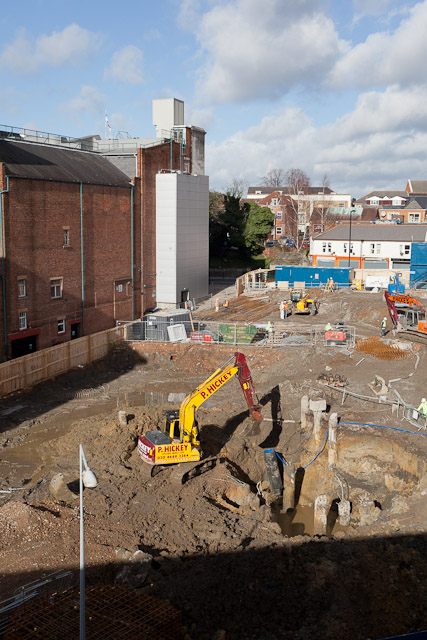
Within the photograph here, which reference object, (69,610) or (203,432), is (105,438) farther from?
(69,610)

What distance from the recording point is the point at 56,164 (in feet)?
135

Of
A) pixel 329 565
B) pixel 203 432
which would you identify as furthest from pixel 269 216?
pixel 329 565

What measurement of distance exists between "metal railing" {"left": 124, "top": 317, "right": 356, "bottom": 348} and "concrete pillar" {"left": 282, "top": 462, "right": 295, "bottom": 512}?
15.6m

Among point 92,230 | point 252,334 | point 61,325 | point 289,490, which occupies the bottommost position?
point 289,490

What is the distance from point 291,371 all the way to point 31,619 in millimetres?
23769

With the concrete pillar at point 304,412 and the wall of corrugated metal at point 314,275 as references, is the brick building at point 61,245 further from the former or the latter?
the wall of corrugated metal at point 314,275

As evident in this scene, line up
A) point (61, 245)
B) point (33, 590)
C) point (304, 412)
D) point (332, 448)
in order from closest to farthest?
point (33, 590), point (332, 448), point (304, 412), point (61, 245)

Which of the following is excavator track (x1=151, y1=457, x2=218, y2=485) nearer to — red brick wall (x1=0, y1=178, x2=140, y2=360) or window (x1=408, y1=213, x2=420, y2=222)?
red brick wall (x1=0, y1=178, x2=140, y2=360)

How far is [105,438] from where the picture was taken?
26.8m

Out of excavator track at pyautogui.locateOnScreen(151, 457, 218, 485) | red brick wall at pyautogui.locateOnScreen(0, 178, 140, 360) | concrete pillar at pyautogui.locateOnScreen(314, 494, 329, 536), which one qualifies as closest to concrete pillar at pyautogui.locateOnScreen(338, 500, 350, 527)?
concrete pillar at pyautogui.locateOnScreen(314, 494, 329, 536)

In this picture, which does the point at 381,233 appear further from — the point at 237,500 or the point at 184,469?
the point at 184,469

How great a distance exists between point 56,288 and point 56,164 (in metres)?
8.44

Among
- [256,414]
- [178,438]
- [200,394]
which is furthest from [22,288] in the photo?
[178,438]

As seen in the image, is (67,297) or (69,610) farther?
(67,297)
